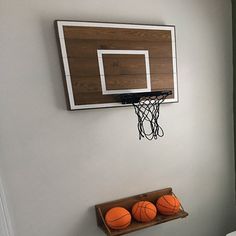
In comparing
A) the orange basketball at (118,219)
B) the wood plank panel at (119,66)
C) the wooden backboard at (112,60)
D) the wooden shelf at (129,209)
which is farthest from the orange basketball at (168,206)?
the wood plank panel at (119,66)

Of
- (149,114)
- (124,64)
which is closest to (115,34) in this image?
(124,64)

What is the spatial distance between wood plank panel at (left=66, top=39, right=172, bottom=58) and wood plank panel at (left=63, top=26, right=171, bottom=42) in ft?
0.08

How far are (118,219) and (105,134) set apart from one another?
0.58 metres

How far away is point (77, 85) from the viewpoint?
127 cm

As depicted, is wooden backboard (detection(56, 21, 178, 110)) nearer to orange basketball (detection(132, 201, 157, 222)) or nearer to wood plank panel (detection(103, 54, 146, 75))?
wood plank panel (detection(103, 54, 146, 75))

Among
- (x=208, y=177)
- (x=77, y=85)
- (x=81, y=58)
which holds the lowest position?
(x=208, y=177)

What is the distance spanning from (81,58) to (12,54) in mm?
408

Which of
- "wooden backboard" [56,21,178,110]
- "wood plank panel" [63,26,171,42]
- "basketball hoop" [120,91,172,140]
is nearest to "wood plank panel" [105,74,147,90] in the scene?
"wooden backboard" [56,21,178,110]

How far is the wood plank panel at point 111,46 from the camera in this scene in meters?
1.24

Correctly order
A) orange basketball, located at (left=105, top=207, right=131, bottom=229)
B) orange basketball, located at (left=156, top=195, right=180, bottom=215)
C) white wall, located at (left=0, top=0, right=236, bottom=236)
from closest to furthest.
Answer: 1. white wall, located at (left=0, top=0, right=236, bottom=236)
2. orange basketball, located at (left=105, top=207, right=131, bottom=229)
3. orange basketball, located at (left=156, top=195, right=180, bottom=215)

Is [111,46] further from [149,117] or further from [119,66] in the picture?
[149,117]

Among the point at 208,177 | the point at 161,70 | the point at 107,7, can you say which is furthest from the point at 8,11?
the point at 208,177

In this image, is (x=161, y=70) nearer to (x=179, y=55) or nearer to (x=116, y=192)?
(x=179, y=55)

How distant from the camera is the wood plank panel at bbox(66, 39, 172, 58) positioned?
1240 mm
